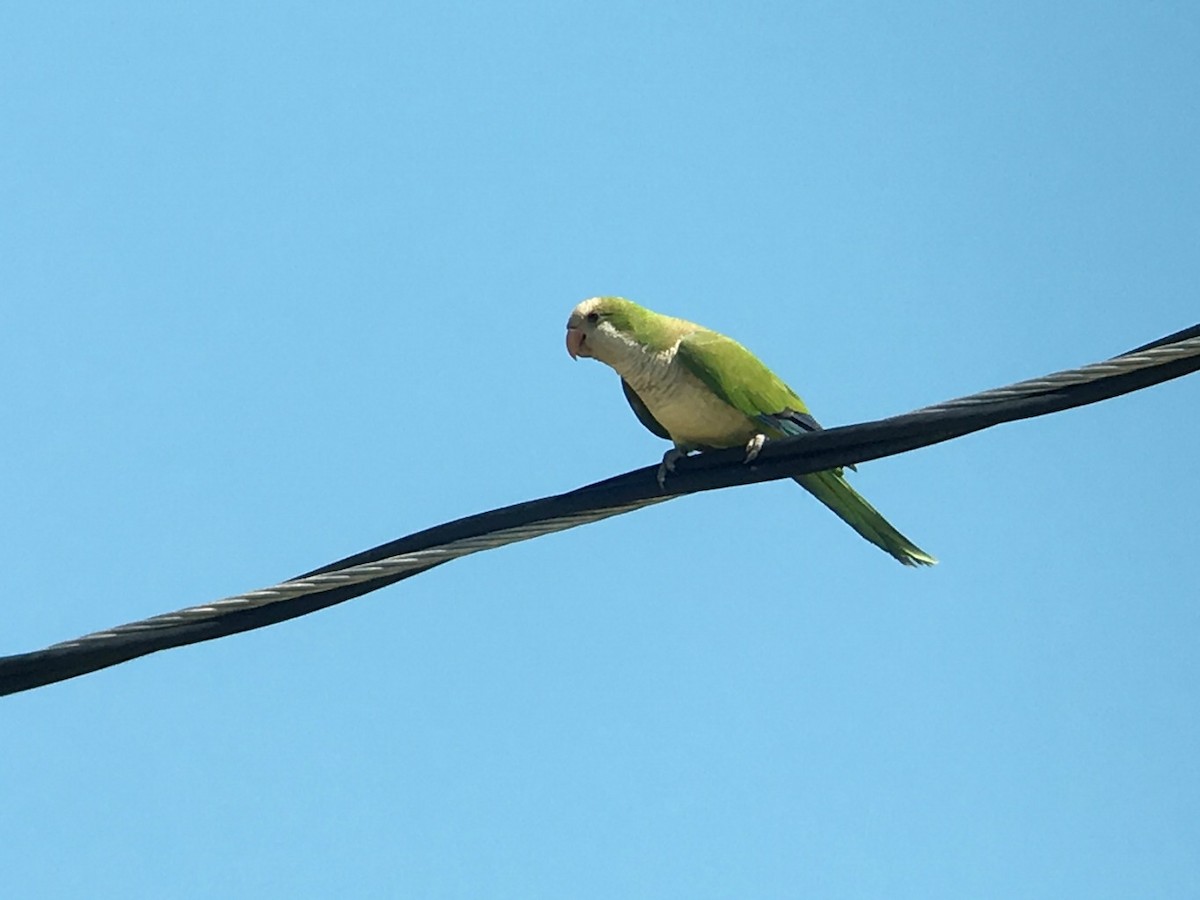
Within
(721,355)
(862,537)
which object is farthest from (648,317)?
(862,537)

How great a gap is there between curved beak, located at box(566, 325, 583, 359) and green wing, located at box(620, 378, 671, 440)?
0.21 meters

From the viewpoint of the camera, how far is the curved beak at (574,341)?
5.75 meters

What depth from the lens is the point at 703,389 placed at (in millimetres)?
5465

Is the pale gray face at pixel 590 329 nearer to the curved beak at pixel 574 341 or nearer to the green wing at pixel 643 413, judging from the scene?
the curved beak at pixel 574 341

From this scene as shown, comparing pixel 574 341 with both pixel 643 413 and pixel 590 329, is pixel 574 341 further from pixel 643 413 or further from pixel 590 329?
pixel 643 413

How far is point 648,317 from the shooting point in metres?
5.68

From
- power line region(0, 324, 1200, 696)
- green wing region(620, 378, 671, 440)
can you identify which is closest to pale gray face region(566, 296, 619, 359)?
green wing region(620, 378, 671, 440)

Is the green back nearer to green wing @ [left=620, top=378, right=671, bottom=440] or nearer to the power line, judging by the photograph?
green wing @ [left=620, top=378, right=671, bottom=440]

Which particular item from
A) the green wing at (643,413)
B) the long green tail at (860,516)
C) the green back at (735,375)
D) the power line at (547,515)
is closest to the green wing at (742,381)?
the green back at (735,375)

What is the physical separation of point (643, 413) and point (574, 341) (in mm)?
386

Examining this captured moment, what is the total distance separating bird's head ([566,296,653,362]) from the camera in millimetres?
5641

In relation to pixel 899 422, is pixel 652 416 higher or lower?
higher

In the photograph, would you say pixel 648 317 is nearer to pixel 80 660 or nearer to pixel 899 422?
pixel 899 422

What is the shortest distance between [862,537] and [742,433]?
0.57 metres
